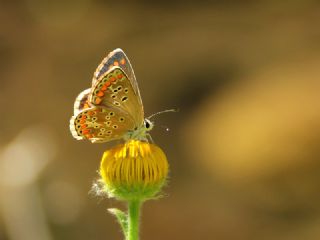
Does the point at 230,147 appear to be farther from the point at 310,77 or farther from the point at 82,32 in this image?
the point at 82,32

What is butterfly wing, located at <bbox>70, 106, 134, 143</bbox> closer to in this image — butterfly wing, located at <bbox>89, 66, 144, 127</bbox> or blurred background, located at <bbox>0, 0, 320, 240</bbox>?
butterfly wing, located at <bbox>89, 66, 144, 127</bbox>

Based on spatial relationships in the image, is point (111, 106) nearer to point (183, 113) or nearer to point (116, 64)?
point (116, 64)

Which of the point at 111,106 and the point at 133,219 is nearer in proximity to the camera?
the point at 133,219

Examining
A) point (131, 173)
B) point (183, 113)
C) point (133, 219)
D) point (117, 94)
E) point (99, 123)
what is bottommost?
point (133, 219)

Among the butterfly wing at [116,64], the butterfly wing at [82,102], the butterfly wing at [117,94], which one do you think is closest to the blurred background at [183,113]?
the butterfly wing at [82,102]

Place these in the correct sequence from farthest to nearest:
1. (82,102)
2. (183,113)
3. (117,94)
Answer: (183,113)
(82,102)
(117,94)

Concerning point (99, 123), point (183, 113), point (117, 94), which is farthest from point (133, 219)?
point (183, 113)

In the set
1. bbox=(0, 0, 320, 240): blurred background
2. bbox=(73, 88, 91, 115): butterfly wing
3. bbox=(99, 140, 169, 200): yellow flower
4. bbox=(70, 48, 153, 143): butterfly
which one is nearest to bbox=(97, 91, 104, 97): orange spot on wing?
bbox=(70, 48, 153, 143): butterfly

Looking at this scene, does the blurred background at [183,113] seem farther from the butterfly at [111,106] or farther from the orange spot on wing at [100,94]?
the orange spot on wing at [100,94]
